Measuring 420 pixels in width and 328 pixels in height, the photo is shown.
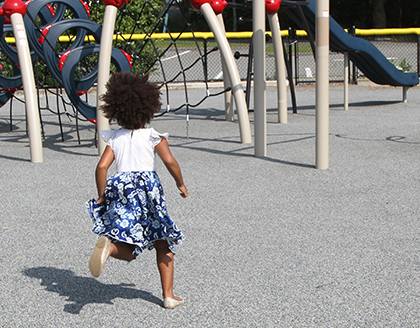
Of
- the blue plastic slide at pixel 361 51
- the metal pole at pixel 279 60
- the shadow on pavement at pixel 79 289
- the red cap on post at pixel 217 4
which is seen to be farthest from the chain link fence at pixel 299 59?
the shadow on pavement at pixel 79 289

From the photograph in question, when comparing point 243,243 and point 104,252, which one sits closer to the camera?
point 104,252

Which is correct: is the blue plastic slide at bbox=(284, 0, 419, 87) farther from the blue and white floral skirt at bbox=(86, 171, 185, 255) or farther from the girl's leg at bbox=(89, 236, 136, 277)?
the girl's leg at bbox=(89, 236, 136, 277)

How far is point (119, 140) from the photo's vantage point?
333cm

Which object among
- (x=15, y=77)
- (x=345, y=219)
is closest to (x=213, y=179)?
(x=345, y=219)

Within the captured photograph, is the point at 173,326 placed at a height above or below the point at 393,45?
below

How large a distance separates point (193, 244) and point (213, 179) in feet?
7.41

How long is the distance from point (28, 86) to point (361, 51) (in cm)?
747

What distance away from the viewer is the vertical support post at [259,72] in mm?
7711

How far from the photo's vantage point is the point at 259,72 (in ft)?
25.5

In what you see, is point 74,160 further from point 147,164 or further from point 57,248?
point 147,164

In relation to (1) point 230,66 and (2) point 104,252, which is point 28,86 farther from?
(2) point 104,252

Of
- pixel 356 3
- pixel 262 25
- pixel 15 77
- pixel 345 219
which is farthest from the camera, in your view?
pixel 356 3

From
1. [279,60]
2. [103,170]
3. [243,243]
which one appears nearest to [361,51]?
[279,60]

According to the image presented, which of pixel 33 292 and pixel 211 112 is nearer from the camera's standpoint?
pixel 33 292
